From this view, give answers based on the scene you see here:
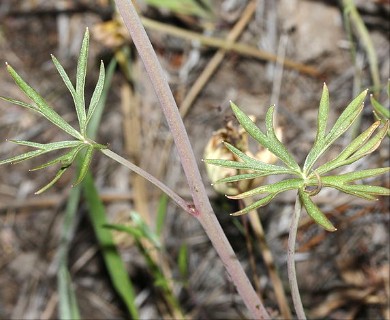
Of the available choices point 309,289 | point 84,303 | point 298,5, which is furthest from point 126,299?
point 298,5

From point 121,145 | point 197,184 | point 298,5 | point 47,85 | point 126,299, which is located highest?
point 298,5

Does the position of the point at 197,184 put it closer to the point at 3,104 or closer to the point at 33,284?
the point at 33,284

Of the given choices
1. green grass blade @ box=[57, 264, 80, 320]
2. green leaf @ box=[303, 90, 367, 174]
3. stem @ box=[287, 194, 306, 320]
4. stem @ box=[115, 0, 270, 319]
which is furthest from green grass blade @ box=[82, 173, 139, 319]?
green leaf @ box=[303, 90, 367, 174]

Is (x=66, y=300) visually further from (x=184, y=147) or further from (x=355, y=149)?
(x=355, y=149)

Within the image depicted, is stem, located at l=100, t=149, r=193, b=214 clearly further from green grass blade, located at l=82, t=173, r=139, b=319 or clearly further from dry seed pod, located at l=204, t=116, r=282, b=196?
green grass blade, located at l=82, t=173, r=139, b=319

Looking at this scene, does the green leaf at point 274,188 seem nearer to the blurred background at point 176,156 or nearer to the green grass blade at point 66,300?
the blurred background at point 176,156

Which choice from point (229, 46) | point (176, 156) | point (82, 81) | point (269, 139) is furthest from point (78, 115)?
point (229, 46)
